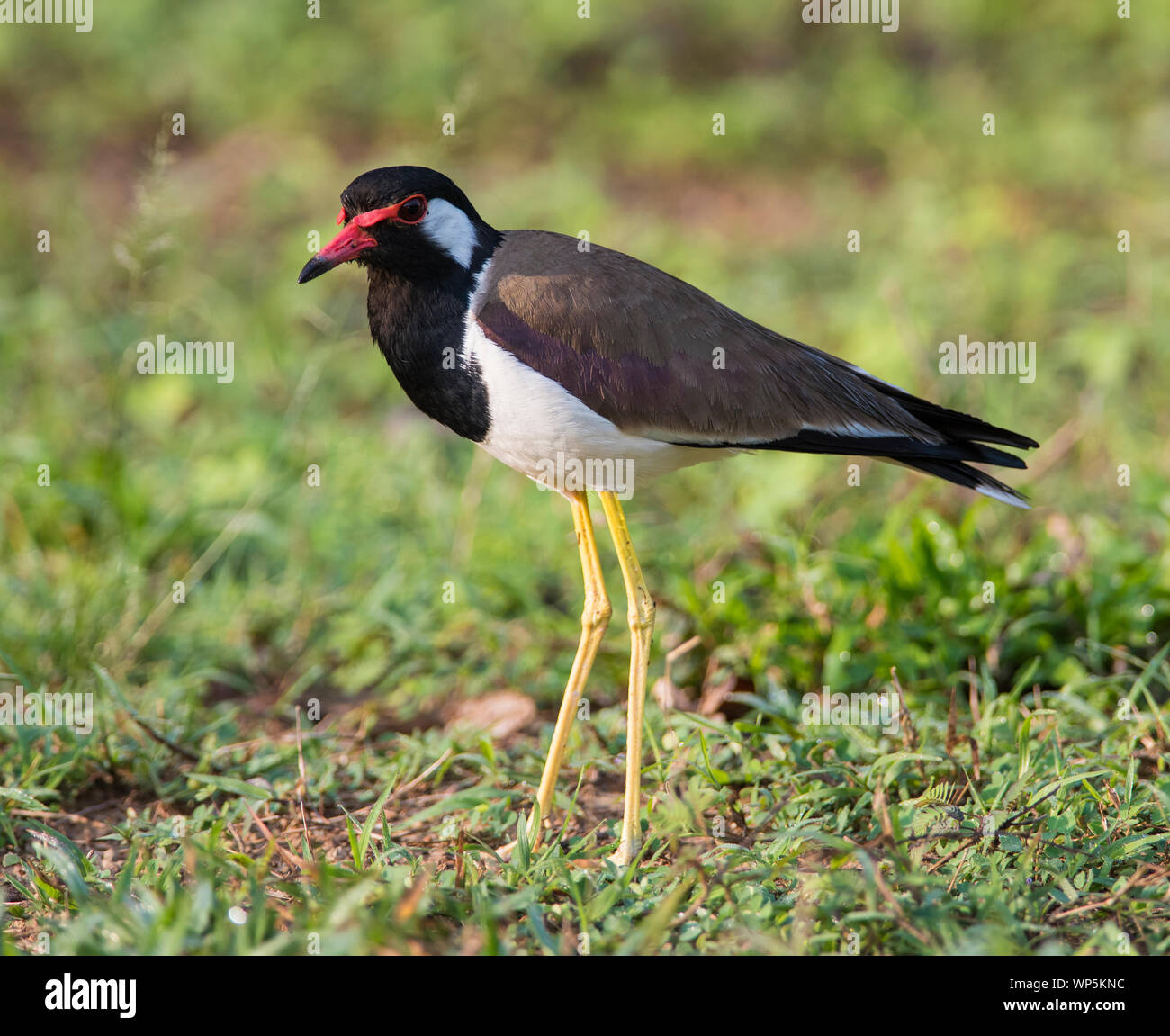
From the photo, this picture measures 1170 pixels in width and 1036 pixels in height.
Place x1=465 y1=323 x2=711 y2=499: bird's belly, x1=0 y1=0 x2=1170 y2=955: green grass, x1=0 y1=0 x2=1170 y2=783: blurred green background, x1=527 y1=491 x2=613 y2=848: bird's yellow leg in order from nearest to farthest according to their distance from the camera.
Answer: x1=0 y1=0 x2=1170 y2=955: green grass < x1=465 y1=323 x2=711 y2=499: bird's belly < x1=527 y1=491 x2=613 y2=848: bird's yellow leg < x1=0 y1=0 x2=1170 y2=783: blurred green background

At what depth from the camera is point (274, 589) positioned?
509 centimetres

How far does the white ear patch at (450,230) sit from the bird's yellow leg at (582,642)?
0.72 metres

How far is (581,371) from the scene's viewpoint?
3.33 m

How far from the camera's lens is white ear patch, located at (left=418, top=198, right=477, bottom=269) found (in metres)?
3.38

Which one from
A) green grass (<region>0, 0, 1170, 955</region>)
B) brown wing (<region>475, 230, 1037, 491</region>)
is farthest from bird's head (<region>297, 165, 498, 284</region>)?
green grass (<region>0, 0, 1170, 955</region>)

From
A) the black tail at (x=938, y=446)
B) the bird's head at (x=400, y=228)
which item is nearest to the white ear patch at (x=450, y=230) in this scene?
the bird's head at (x=400, y=228)

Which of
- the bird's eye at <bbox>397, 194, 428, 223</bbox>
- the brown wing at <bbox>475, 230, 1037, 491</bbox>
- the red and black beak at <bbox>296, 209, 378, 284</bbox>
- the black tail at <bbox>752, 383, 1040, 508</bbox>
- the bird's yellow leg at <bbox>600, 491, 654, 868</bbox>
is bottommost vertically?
the bird's yellow leg at <bbox>600, 491, 654, 868</bbox>

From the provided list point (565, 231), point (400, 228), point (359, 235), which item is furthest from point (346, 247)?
point (565, 231)

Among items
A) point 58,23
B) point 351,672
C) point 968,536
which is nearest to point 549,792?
point 351,672

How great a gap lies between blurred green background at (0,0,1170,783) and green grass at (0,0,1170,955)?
0.09 feet

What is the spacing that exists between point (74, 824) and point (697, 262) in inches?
192

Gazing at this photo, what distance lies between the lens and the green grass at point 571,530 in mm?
3061

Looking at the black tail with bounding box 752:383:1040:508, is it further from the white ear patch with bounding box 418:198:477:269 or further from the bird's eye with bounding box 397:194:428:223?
the bird's eye with bounding box 397:194:428:223
